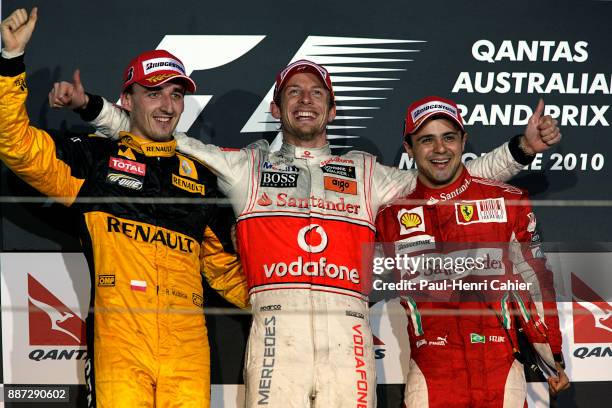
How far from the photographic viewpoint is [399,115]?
3779mm

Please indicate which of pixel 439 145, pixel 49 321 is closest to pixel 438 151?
pixel 439 145

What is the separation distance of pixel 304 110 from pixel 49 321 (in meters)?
1.47

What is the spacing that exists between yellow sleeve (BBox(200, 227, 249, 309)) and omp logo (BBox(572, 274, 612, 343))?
1.48 m

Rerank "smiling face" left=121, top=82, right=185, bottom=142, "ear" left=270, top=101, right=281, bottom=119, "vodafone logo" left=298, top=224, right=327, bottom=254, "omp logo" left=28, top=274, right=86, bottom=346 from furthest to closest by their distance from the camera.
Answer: "omp logo" left=28, top=274, right=86, bottom=346 < "ear" left=270, top=101, right=281, bottom=119 < "smiling face" left=121, top=82, right=185, bottom=142 < "vodafone logo" left=298, top=224, right=327, bottom=254

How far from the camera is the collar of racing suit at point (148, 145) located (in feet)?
10.3

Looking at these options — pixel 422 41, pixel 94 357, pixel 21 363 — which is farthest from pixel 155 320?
pixel 422 41

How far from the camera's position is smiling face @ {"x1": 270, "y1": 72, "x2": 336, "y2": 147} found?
317 centimetres

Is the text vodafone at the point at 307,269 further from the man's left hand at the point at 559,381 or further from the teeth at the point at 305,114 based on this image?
the man's left hand at the point at 559,381

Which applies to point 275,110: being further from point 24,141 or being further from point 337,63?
point 24,141

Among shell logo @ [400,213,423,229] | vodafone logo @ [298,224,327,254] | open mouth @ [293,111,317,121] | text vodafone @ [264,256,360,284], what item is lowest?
text vodafone @ [264,256,360,284]

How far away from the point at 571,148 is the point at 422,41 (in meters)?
0.82

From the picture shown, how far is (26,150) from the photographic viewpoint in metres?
2.88

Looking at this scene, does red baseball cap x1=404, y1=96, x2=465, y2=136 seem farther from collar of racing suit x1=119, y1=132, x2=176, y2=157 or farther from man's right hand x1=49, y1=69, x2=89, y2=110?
man's right hand x1=49, y1=69, x2=89, y2=110

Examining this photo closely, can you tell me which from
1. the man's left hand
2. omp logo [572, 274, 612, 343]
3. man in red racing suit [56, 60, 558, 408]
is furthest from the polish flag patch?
omp logo [572, 274, 612, 343]
